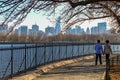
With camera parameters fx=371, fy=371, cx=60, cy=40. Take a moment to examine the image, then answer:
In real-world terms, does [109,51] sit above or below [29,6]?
below

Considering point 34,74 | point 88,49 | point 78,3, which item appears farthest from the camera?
point 88,49

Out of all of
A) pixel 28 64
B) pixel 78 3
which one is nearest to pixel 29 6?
pixel 78 3

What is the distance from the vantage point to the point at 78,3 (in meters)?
11.2

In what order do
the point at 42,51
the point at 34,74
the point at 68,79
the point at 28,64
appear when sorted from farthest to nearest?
the point at 42,51, the point at 28,64, the point at 34,74, the point at 68,79

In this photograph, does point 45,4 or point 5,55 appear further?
point 5,55

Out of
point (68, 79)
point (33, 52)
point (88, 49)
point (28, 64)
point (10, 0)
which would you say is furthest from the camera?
point (88, 49)

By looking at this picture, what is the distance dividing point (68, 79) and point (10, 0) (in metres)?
7.09

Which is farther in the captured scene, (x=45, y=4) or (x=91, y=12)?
(x=91, y=12)

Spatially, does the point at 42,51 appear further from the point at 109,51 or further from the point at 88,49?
the point at 88,49

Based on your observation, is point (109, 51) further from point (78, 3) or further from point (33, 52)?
point (78, 3)

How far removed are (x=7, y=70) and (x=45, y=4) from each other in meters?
6.75

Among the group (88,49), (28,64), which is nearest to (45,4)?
(28,64)

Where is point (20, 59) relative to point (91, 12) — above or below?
below

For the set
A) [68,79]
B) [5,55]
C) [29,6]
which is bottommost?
[68,79]
